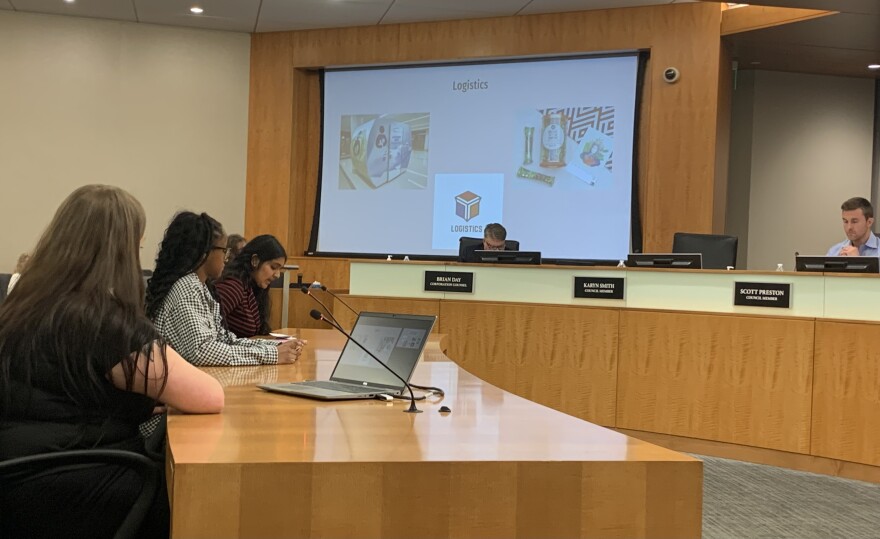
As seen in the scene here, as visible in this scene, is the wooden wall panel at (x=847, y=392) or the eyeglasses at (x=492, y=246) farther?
the eyeglasses at (x=492, y=246)

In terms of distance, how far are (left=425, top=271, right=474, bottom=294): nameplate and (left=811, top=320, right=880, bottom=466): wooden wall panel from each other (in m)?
2.08

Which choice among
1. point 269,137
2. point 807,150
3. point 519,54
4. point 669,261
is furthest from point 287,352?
point 807,150

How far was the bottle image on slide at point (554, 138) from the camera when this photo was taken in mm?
8016

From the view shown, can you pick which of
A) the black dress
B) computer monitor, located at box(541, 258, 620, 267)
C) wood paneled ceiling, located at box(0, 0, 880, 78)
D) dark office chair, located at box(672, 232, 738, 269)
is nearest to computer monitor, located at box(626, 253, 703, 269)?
dark office chair, located at box(672, 232, 738, 269)

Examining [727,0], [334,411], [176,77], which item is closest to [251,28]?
[176,77]

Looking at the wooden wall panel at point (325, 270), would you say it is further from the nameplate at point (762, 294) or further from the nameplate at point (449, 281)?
the nameplate at point (762, 294)

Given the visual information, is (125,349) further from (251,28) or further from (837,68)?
(837,68)

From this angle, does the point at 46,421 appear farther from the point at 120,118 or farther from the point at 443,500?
the point at 120,118

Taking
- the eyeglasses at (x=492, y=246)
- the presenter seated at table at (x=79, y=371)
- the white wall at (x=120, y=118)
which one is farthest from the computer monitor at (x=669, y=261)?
the white wall at (x=120, y=118)

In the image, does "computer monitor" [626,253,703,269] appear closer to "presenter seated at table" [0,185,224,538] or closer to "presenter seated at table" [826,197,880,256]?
"presenter seated at table" [826,197,880,256]

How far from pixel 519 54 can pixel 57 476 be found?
22.5ft

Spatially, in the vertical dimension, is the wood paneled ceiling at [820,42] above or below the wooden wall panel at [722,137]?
above

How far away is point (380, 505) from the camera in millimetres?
1588

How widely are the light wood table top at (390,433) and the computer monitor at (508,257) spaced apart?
10.4ft
